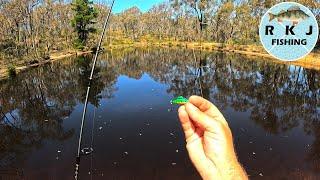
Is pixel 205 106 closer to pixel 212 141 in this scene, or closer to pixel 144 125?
pixel 212 141

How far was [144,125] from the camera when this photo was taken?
19.1 meters

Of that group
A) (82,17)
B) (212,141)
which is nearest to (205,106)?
(212,141)

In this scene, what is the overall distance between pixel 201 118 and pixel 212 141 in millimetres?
141

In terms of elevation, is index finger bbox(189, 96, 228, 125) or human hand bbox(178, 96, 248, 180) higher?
index finger bbox(189, 96, 228, 125)

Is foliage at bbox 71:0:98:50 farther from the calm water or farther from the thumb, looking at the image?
the thumb

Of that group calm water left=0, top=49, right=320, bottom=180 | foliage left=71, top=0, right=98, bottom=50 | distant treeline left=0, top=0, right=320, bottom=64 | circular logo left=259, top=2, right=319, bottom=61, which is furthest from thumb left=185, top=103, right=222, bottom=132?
foliage left=71, top=0, right=98, bottom=50

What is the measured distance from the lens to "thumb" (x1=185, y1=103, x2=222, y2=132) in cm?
184

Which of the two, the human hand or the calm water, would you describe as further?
the calm water

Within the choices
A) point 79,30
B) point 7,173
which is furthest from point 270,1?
point 7,173

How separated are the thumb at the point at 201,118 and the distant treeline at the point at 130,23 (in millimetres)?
28708

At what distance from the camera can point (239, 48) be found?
73625mm

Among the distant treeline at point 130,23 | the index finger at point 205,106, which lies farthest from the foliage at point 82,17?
the index finger at point 205,106

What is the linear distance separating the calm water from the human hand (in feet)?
35.0

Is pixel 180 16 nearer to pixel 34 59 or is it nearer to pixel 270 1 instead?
pixel 270 1
